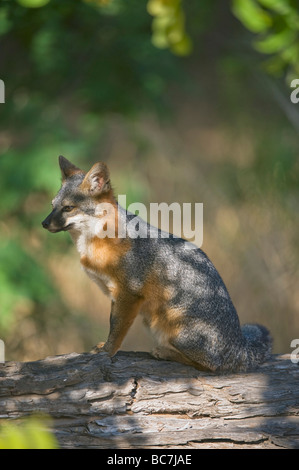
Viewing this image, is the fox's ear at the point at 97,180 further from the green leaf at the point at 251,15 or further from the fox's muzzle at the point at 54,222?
the green leaf at the point at 251,15

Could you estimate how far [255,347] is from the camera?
516cm

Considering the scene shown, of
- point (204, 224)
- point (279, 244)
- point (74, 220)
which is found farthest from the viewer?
point (204, 224)

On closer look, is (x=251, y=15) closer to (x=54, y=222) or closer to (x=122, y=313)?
(x=54, y=222)

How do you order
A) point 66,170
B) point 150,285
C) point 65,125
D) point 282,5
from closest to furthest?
point 282,5 < point 150,285 < point 66,170 < point 65,125

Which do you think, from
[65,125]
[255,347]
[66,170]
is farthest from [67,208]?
[65,125]

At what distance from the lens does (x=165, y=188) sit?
11.5m

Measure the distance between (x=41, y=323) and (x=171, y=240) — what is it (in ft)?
19.9

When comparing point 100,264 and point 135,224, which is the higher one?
point 135,224

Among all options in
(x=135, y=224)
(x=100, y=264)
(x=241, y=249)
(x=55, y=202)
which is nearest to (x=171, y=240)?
(x=135, y=224)

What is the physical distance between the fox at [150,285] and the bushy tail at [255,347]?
16mm

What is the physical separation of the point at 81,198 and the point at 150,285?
0.89 m

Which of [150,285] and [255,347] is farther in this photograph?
[255,347]

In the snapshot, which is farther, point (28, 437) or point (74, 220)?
point (74, 220)

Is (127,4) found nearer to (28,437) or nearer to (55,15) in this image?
(55,15)
